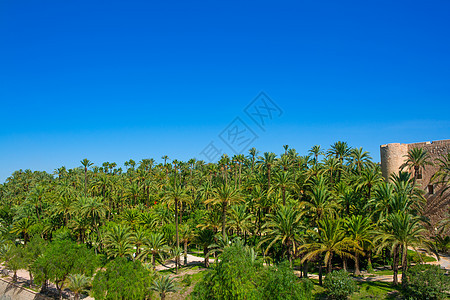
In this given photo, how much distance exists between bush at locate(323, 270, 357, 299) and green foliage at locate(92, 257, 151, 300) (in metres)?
19.0

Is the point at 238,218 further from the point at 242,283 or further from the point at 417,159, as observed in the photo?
the point at 417,159

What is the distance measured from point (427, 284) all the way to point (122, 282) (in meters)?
29.1

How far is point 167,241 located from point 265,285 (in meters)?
28.4

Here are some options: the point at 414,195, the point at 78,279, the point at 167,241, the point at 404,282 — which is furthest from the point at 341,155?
the point at 78,279

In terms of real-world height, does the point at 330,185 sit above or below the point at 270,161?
below

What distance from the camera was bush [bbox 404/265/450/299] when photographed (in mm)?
27000

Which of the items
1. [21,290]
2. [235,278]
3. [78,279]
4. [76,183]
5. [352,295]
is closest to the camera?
[235,278]

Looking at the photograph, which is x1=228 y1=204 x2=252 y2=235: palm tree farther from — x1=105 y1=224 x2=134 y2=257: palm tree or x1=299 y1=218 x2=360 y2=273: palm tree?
x1=105 y1=224 x2=134 y2=257: palm tree

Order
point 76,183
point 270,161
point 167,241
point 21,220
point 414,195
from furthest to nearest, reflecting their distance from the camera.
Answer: point 76,183 < point 270,161 < point 21,220 < point 167,241 < point 414,195

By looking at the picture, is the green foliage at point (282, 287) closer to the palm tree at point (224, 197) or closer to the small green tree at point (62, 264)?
the palm tree at point (224, 197)

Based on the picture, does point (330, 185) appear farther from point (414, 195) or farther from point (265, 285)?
point (265, 285)

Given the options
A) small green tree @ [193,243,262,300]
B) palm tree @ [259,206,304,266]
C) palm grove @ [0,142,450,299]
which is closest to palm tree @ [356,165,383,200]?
palm grove @ [0,142,450,299]

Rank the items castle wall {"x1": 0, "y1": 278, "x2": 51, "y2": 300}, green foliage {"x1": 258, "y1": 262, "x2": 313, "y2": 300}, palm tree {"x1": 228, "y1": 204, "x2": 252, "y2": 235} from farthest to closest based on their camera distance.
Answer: palm tree {"x1": 228, "y1": 204, "x2": 252, "y2": 235} < castle wall {"x1": 0, "y1": 278, "x2": 51, "y2": 300} < green foliage {"x1": 258, "y1": 262, "x2": 313, "y2": 300}

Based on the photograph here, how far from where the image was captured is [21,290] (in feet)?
144
